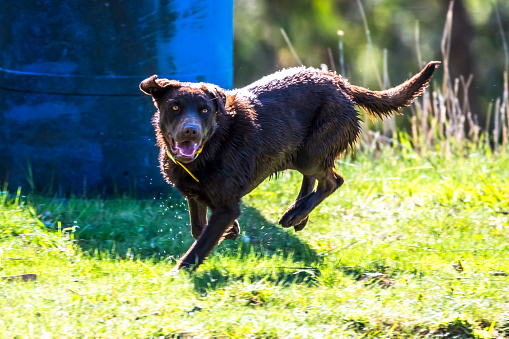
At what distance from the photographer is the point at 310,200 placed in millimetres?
5629

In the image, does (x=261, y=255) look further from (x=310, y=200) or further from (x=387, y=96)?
(x=387, y=96)

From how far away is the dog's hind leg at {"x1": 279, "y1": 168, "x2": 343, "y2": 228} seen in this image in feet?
18.0

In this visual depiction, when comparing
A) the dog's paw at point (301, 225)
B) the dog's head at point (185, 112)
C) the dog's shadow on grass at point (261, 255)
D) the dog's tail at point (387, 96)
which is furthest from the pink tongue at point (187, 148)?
the dog's tail at point (387, 96)

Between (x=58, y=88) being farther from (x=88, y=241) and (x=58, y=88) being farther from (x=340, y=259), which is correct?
(x=340, y=259)

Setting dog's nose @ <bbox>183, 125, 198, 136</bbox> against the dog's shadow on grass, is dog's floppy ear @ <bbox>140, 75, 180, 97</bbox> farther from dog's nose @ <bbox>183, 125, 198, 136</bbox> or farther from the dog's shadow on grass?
the dog's shadow on grass

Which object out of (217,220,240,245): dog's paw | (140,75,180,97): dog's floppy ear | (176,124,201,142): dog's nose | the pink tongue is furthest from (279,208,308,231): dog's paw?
(140,75,180,97): dog's floppy ear

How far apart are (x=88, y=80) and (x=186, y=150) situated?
191 cm

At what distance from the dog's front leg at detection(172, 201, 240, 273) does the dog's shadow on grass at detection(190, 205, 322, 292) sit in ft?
0.29

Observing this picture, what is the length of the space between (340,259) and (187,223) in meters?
1.52

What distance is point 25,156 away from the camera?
6.30m

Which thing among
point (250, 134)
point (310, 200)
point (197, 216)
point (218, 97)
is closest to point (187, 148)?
point (218, 97)

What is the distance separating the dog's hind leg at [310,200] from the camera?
548 centimetres

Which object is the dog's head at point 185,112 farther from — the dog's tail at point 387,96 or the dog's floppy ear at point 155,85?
the dog's tail at point 387,96

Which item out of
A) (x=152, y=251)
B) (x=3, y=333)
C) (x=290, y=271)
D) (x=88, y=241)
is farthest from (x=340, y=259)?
(x=3, y=333)
